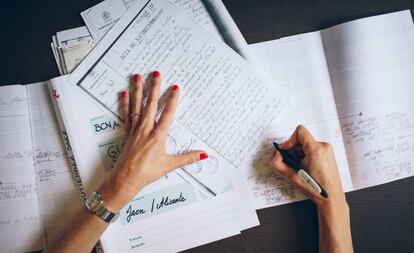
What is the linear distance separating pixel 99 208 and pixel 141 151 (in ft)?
0.48

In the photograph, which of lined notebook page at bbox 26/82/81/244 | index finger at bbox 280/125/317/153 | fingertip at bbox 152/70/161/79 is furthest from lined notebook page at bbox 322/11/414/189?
lined notebook page at bbox 26/82/81/244

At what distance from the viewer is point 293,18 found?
763 millimetres

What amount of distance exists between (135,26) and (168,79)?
0.48 ft

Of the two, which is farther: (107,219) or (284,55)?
(284,55)

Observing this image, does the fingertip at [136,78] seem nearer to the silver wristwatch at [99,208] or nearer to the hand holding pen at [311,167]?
the silver wristwatch at [99,208]

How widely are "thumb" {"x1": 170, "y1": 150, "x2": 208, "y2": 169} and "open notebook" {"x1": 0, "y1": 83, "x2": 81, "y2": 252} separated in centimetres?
25

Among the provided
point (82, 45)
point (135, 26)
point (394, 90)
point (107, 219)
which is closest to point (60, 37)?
point (82, 45)

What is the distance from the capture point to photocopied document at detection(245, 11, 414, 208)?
0.74m

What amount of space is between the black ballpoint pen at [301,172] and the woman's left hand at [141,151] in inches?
7.2

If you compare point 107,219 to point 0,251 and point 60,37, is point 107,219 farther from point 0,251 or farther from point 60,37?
point 60,37

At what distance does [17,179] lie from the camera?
27.9 inches

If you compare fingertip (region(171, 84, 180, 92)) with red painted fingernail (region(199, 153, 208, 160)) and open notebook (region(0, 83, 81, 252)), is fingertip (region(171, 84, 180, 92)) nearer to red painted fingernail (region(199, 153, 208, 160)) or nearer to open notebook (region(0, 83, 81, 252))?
red painted fingernail (region(199, 153, 208, 160))

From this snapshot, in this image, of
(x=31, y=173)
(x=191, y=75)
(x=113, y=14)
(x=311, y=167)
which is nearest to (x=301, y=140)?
(x=311, y=167)

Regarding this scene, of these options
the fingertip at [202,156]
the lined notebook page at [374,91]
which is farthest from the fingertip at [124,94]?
the lined notebook page at [374,91]
